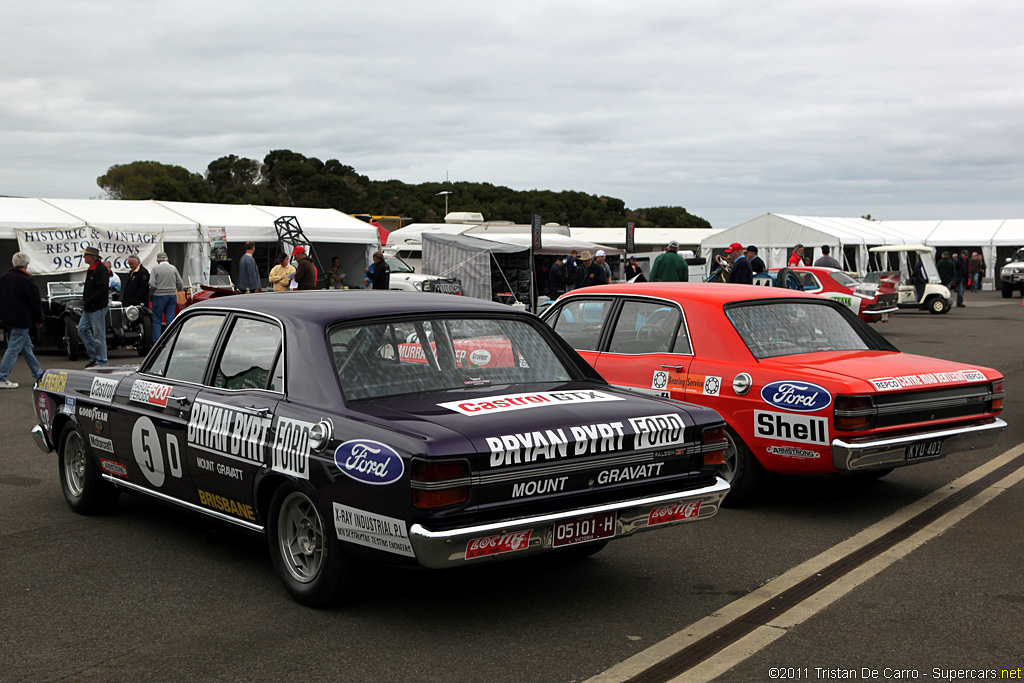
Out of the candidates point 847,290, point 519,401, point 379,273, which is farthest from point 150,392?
point 847,290

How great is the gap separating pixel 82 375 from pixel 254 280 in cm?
1562

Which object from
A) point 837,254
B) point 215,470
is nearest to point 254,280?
point 215,470

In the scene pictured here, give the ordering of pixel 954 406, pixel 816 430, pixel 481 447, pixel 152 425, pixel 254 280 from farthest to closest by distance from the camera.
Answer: pixel 254 280 < pixel 954 406 < pixel 816 430 < pixel 152 425 < pixel 481 447

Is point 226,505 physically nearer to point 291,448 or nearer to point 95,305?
point 291,448

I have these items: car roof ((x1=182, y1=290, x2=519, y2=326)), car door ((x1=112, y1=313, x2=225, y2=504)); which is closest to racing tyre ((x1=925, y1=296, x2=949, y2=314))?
car roof ((x1=182, y1=290, x2=519, y2=326))

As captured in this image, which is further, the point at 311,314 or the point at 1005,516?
the point at 1005,516

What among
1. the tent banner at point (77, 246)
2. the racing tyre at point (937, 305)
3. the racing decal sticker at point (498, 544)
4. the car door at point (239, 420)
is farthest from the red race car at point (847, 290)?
the racing decal sticker at point (498, 544)

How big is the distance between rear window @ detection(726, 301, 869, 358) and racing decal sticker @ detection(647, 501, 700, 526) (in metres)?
2.20

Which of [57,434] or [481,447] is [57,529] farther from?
[481,447]

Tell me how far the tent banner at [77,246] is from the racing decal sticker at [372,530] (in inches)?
691

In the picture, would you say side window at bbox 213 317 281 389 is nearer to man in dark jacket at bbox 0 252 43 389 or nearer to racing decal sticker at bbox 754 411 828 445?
racing decal sticker at bbox 754 411 828 445

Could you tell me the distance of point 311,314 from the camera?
4809mm

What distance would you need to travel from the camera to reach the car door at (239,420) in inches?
184

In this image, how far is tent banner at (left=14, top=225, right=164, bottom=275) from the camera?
1995cm
